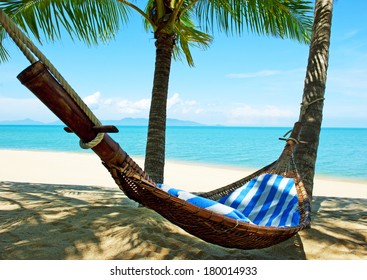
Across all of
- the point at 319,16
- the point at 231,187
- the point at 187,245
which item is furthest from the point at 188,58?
Answer: the point at 187,245

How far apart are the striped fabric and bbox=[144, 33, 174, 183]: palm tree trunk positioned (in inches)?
32.6

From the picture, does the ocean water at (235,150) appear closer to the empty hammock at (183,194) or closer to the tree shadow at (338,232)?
the tree shadow at (338,232)

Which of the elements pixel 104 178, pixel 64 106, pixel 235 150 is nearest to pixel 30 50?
pixel 64 106

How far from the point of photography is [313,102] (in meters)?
2.45

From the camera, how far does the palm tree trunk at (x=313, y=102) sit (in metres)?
2.44

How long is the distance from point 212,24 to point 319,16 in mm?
1233

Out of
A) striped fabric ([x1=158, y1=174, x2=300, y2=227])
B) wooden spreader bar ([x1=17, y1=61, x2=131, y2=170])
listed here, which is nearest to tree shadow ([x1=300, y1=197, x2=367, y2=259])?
striped fabric ([x1=158, y1=174, x2=300, y2=227])

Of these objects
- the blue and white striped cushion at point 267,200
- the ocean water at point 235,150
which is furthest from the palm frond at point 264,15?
the ocean water at point 235,150

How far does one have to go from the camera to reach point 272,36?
3.59 meters

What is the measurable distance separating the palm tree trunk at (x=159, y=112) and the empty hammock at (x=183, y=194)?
812mm

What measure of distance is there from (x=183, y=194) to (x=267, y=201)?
0.69 meters

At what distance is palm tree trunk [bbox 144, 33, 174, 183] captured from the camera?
2879 millimetres

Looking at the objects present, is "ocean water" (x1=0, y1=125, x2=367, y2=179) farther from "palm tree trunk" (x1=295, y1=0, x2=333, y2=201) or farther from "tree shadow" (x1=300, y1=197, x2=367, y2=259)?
"palm tree trunk" (x1=295, y1=0, x2=333, y2=201)
